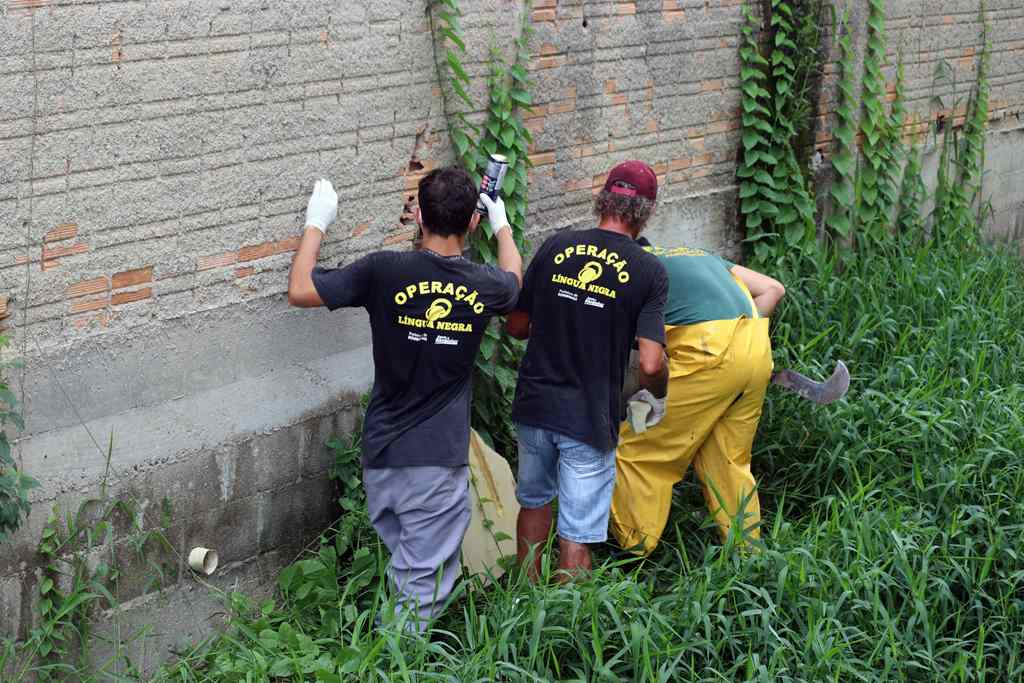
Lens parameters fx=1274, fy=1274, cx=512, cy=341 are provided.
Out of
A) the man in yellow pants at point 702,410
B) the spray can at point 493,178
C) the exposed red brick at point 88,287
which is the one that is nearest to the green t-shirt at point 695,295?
the man in yellow pants at point 702,410

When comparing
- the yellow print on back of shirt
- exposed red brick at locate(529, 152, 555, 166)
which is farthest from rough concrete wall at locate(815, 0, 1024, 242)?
the yellow print on back of shirt

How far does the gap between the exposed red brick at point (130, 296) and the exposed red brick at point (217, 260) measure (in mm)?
200

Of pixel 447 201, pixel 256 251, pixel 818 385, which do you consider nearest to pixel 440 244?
pixel 447 201

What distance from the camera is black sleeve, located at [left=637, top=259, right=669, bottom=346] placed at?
4.48 m

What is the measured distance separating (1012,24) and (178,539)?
6.54m

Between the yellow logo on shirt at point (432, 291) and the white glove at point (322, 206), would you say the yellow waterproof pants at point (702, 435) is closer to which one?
the yellow logo on shirt at point (432, 291)

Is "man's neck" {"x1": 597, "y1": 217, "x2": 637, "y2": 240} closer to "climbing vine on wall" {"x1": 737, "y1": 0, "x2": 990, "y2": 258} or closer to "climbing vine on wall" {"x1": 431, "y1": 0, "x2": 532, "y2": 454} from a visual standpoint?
"climbing vine on wall" {"x1": 431, "y1": 0, "x2": 532, "y2": 454}

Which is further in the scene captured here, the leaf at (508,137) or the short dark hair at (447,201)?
the leaf at (508,137)

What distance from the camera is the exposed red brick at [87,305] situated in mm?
3990

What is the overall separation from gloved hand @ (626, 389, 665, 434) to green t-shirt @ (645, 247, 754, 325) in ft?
1.23

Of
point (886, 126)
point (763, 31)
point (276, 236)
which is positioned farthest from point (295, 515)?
point (886, 126)

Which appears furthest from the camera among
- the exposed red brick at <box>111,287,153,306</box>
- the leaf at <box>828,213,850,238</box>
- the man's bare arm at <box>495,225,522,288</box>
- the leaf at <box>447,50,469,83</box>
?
the leaf at <box>828,213,850,238</box>

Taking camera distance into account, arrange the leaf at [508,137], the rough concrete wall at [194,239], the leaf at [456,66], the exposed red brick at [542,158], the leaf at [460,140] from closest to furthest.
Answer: the rough concrete wall at [194,239] → the leaf at [456,66] → the leaf at [460,140] → the leaf at [508,137] → the exposed red brick at [542,158]

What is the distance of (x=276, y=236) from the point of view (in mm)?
4484
